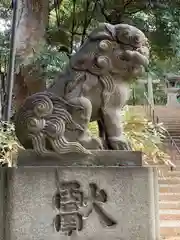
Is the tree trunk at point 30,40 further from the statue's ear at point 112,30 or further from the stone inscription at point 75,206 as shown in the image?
the stone inscription at point 75,206

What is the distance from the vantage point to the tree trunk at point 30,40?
8453 mm

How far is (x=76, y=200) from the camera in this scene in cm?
337

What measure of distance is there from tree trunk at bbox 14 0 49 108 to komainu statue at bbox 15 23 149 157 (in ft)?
15.5

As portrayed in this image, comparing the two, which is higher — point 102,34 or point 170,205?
point 102,34

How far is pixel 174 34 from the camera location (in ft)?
32.6

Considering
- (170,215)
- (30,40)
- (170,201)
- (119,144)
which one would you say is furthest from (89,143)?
(30,40)

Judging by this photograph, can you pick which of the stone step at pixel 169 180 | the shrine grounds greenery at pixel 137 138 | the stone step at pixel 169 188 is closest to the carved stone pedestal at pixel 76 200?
the shrine grounds greenery at pixel 137 138

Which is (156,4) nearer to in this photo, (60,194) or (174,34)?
(174,34)

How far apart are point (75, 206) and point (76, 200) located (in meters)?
0.05

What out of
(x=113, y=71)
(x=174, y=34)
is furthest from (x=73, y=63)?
(x=174, y=34)

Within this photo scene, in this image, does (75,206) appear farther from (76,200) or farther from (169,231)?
(169,231)

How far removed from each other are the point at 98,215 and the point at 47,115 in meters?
0.88

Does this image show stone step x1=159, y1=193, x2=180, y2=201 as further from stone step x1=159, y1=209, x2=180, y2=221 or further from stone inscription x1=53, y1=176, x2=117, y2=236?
stone inscription x1=53, y1=176, x2=117, y2=236

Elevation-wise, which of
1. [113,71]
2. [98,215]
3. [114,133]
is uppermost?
[113,71]
